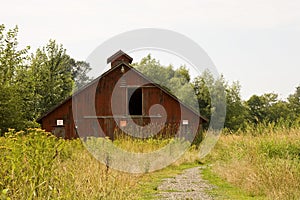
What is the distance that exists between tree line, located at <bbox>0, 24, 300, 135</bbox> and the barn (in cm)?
408

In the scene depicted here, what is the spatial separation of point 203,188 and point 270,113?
5118 centimetres

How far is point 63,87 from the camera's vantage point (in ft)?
173

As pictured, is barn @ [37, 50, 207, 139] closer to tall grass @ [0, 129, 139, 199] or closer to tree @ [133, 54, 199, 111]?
tree @ [133, 54, 199, 111]

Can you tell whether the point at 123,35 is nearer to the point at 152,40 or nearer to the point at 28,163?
the point at 152,40

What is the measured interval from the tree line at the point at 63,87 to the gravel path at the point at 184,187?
57.9 feet

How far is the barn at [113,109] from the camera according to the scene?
26094 millimetres

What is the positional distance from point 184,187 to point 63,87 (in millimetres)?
43291

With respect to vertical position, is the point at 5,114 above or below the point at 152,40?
below

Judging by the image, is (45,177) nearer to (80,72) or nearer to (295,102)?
(80,72)

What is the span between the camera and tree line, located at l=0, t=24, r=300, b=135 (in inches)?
1316

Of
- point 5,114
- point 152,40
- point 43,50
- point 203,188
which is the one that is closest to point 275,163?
point 203,188

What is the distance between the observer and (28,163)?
248 inches

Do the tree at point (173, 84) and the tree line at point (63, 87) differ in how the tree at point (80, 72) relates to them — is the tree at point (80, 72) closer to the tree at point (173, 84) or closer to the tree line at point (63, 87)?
the tree line at point (63, 87)

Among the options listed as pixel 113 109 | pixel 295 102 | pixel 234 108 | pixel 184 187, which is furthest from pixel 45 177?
pixel 295 102
